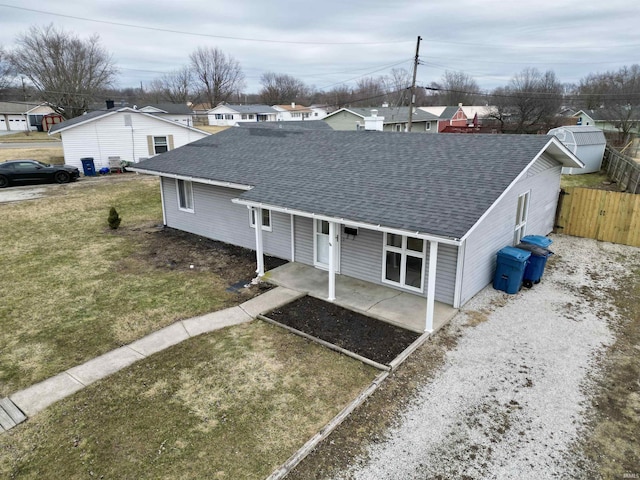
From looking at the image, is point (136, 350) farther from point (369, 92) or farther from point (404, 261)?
point (369, 92)

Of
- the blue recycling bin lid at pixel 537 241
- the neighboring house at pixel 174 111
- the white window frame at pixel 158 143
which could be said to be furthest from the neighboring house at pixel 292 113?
the blue recycling bin lid at pixel 537 241

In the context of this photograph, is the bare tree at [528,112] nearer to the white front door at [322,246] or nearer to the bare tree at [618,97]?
the bare tree at [618,97]

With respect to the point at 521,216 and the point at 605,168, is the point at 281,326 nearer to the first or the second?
the point at 521,216

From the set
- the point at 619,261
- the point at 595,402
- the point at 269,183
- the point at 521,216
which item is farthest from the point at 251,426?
the point at 619,261

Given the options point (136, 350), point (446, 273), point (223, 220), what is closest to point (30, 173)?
point (223, 220)

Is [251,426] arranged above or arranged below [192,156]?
below
